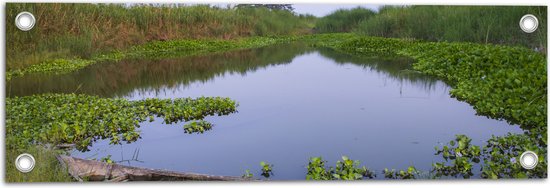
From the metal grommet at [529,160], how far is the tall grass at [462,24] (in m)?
0.77

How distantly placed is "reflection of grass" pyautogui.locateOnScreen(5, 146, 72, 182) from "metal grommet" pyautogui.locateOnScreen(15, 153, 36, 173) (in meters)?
0.02

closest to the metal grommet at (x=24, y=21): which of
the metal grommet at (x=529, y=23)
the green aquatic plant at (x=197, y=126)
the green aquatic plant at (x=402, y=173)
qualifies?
the green aquatic plant at (x=197, y=126)

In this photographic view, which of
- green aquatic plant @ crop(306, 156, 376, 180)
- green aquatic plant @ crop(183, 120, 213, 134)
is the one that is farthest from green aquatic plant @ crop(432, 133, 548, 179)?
green aquatic plant @ crop(183, 120, 213, 134)

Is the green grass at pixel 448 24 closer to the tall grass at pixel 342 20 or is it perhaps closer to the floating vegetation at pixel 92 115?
the tall grass at pixel 342 20

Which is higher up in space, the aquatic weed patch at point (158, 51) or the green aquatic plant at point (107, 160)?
the aquatic weed patch at point (158, 51)

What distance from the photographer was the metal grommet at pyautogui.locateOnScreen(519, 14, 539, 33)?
3760 millimetres

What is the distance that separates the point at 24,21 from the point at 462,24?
11.5ft

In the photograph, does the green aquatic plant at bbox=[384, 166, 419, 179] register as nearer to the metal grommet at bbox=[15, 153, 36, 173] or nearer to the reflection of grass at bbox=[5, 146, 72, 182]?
the reflection of grass at bbox=[5, 146, 72, 182]

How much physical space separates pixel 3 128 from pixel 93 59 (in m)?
1.70

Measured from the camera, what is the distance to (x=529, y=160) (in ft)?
11.9

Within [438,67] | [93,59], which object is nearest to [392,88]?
[438,67]

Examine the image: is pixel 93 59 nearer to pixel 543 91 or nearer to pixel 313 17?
pixel 313 17

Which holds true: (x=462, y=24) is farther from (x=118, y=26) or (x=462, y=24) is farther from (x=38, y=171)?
(x=38, y=171)

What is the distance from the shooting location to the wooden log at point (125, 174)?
3.48 meters
